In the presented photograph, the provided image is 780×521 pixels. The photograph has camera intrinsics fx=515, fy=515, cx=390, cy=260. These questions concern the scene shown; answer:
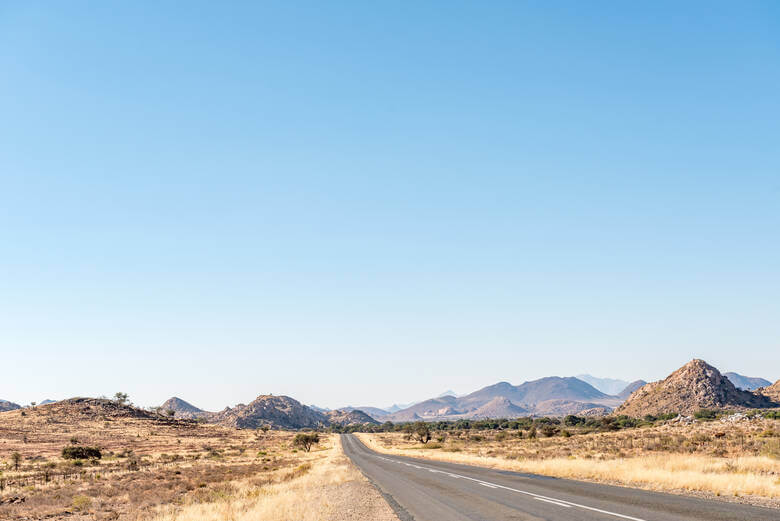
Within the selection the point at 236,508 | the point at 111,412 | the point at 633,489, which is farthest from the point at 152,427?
the point at 633,489

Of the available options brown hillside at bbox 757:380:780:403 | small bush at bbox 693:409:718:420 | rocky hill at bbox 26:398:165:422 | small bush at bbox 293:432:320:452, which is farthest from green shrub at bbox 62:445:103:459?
brown hillside at bbox 757:380:780:403

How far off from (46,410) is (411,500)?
14812cm

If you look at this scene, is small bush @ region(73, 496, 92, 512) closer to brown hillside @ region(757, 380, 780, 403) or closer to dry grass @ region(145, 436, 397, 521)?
dry grass @ region(145, 436, 397, 521)

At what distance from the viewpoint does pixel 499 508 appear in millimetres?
15625

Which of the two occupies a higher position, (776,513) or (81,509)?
(776,513)

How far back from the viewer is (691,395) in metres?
141

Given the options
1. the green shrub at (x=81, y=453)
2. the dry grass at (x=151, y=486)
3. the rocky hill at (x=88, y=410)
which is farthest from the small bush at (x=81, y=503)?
the rocky hill at (x=88, y=410)

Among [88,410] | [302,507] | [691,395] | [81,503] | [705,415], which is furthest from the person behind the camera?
[691,395]

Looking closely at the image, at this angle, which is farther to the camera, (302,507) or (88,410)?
(88,410)

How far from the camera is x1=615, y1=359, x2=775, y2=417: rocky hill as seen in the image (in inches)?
5300

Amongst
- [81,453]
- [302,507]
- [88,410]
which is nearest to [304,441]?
[81,453]

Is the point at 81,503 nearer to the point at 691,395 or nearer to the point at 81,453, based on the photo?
the point at 81,453

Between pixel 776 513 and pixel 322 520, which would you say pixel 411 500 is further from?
pixel 776 513

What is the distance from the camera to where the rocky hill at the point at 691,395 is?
135 metres
